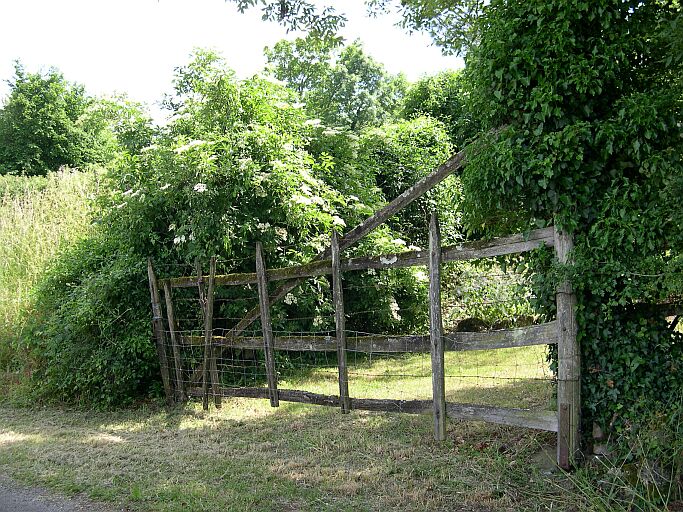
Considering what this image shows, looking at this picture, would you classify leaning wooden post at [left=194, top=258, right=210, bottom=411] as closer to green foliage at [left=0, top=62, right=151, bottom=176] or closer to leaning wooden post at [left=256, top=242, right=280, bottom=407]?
leaning wooden post at [left=256, top=242, right=280, bottom=407]

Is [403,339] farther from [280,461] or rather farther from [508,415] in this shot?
[280,461]

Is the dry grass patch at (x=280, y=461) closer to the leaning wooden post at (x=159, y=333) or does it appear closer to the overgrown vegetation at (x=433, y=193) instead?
the leaning wooden post at (x=159, y=333)

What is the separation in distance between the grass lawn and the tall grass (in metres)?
3.13

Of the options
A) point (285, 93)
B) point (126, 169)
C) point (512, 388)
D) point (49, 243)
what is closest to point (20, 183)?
point (49, 243)

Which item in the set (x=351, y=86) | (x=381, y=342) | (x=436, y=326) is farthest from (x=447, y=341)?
(x=351, y=86)

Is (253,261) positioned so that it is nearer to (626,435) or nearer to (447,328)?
(447,328)

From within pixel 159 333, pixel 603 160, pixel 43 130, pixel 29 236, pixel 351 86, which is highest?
pixel 351 86

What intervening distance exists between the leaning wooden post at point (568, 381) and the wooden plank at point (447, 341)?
16 cm

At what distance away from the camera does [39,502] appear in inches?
218

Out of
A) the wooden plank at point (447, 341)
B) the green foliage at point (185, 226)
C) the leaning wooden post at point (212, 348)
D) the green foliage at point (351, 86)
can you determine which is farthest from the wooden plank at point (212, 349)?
the green foliage at point (351, 86)

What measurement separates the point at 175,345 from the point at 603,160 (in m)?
6.70

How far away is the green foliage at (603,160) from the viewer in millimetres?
4945

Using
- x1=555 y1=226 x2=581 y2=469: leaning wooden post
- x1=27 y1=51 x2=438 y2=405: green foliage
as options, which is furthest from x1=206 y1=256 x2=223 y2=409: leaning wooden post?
x1=555 y1=226 x2=581 y2=469: leaning wooden post

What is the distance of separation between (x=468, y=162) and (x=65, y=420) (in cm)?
695
